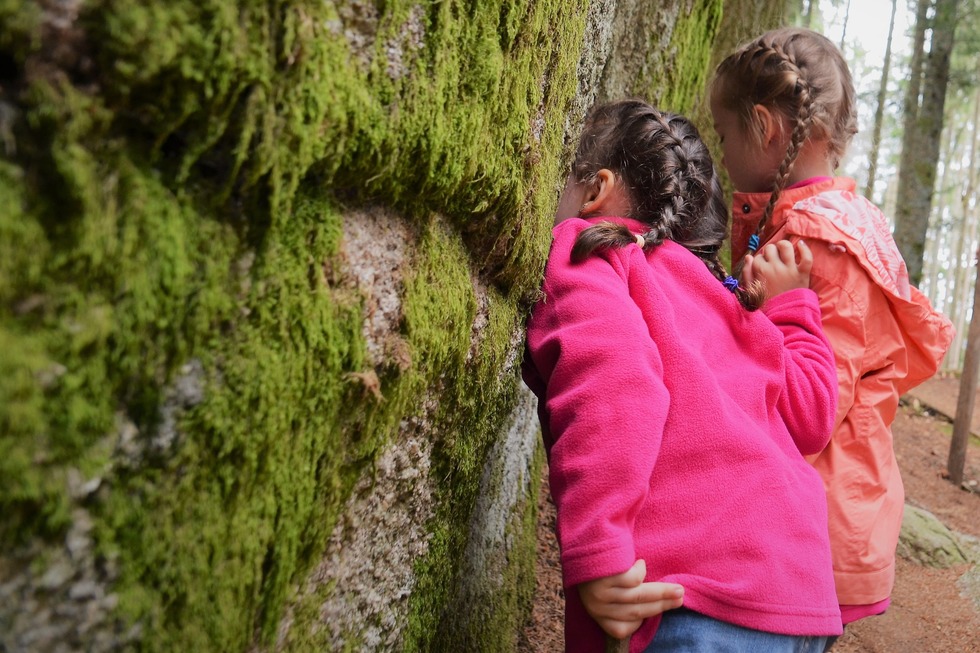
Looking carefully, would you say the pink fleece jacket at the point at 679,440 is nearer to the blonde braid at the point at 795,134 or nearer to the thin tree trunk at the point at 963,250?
the blonde braid at the point at 795,134

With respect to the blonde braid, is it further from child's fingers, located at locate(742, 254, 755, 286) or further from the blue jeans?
the blue jeans

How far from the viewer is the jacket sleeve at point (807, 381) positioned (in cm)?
203

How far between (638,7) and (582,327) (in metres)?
2.63

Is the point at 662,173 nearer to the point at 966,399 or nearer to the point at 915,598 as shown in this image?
the point at 915,598

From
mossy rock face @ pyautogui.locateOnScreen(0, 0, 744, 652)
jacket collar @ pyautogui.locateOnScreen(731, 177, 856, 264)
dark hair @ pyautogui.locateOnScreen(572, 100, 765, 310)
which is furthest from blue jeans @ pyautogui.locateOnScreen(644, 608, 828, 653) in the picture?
jacket collar @ pyautogui.locateOnScreen(731, 177, 856, 264)

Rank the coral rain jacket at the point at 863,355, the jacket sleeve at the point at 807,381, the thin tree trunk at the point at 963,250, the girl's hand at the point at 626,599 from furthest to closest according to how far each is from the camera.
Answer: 1. the thin tree trunk at the point at 963,250
2. the coral rain jacket at the point at 863,355
3. the jacket sleeve at the point at 807,381
4. the girl's hand at the point at 626,599

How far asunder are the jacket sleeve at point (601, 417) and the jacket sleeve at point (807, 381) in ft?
1.74

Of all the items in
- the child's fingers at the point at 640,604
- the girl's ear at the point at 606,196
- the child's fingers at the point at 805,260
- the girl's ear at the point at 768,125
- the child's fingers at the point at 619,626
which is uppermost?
the girl's ear at the point at 768,125

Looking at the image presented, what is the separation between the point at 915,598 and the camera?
4.89 m

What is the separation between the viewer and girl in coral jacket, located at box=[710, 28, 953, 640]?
2283 millimetres

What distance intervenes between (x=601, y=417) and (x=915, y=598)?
15.0 feet

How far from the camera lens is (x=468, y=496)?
6.66 feet

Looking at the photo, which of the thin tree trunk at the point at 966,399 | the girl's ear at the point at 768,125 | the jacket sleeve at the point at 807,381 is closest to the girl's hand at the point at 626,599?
the jacket sleeve at the point at 807,381

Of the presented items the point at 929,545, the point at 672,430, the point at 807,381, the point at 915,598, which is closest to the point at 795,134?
the point at 807,381
